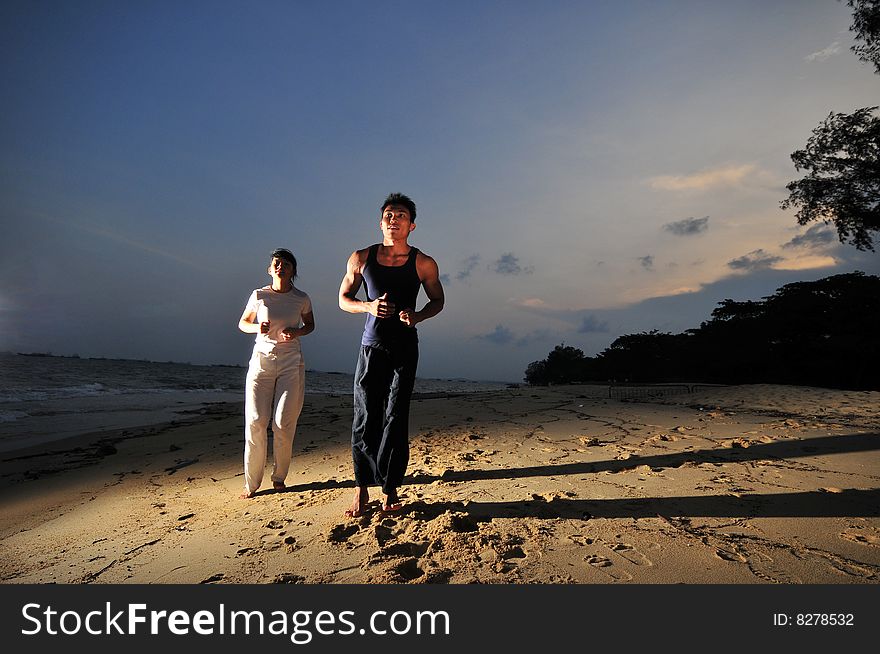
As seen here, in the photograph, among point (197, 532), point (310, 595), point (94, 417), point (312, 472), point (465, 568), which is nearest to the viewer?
point (310, 595)

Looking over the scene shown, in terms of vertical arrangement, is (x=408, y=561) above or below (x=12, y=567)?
above

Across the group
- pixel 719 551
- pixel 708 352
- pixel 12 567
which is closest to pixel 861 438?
pixel 719 551

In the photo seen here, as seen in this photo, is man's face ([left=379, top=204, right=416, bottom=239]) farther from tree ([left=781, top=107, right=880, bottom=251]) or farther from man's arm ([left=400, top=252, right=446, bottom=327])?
tree ([left=781, top=107, right=880, bottom=251])

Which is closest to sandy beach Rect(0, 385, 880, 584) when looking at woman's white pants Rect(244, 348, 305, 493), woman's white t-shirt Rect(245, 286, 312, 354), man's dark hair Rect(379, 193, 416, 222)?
woman's white pants Rect(244, 348, 305, 493)

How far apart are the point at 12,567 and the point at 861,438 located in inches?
272

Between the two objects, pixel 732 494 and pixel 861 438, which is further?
pixel 861 438

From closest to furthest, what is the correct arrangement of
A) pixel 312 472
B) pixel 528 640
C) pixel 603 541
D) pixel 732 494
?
1. pixel 528 640
2. pixel 603 541
3. pixel 732 494
4. pixel 312 472

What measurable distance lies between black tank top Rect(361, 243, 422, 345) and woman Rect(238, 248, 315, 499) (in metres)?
1.02

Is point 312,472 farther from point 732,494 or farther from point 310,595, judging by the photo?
point 732,494

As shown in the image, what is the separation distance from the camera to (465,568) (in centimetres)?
159

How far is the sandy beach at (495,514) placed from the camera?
163cm

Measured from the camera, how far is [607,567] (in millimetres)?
1586

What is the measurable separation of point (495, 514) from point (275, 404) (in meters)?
2.02

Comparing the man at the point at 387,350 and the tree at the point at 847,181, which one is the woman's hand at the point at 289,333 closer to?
the man at the point at 387,350
